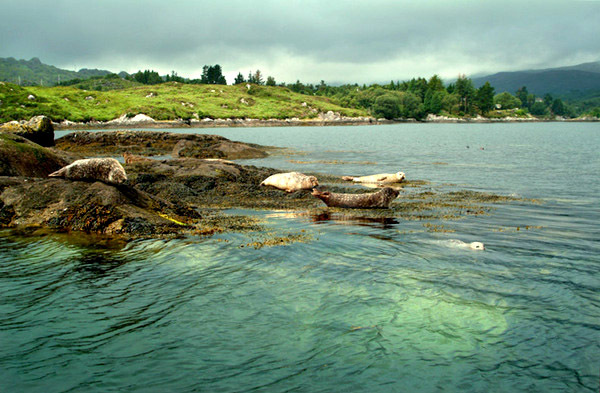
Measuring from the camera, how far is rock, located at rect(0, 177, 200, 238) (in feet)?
37.9

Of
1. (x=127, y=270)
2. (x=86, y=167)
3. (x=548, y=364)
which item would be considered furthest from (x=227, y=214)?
(x=548, y=364)

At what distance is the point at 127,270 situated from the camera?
8781mm

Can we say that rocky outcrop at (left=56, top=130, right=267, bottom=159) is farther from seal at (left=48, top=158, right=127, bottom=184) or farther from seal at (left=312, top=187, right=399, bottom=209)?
seal at (left=48, top=158, right=127, bottom=184)

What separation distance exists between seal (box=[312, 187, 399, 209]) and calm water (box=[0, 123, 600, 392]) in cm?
402

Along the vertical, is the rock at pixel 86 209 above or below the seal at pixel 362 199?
above

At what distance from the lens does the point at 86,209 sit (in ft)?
38.9

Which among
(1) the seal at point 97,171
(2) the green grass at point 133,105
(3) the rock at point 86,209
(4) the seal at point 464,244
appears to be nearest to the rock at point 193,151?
(1) the seal at point 97,171

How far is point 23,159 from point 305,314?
1422cm

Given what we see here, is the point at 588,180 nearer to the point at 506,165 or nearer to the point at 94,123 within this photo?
the point at 506,165

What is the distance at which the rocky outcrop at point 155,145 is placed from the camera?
36656 millimetres

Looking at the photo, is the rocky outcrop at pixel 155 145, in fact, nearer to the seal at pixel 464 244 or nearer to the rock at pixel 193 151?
the rock at pixel 193 151

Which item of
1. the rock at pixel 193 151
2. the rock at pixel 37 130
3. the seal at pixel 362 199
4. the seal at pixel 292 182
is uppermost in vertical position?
the rock at pixel 37 130

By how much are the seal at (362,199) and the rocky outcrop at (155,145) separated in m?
20.3

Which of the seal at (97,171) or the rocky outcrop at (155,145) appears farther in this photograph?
the rocky outcrop at (155,145)
